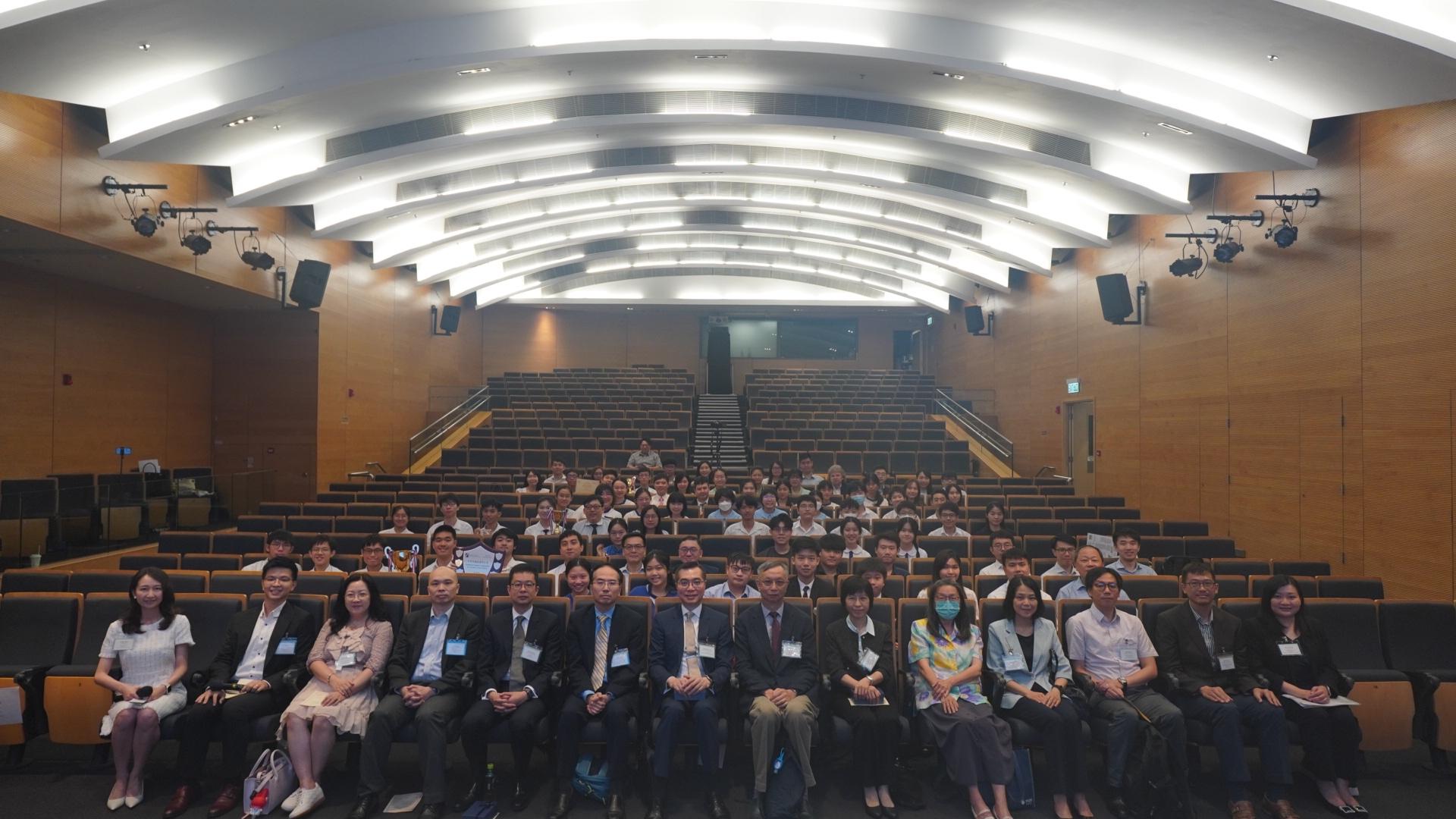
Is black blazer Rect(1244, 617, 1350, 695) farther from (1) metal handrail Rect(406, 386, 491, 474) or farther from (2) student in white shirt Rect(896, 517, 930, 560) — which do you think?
(1) metal handrail Rect(406, 386, 491, 474)

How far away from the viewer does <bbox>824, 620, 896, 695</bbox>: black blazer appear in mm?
4051

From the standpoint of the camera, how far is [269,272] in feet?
36.1

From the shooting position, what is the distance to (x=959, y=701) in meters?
3.97

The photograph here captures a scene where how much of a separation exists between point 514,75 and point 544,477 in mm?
5632

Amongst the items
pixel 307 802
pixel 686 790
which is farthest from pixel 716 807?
pixel 307 802

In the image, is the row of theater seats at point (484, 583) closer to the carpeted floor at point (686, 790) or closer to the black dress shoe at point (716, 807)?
the carpeted floor at point (686, 790)

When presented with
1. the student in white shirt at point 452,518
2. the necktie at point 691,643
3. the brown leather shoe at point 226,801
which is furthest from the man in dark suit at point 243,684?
the student in white shirt at point 452,518

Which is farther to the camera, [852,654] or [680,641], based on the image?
[680,641]

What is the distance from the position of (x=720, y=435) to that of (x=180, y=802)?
494 inches

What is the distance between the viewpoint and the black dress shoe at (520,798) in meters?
3.75

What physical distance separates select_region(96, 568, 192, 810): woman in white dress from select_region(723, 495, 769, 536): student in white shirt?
4.36m

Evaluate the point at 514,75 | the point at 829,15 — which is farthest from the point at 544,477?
the point at 829,15

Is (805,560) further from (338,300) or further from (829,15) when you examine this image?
(338,300)

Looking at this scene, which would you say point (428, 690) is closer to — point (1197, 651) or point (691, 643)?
point (691, 643)
